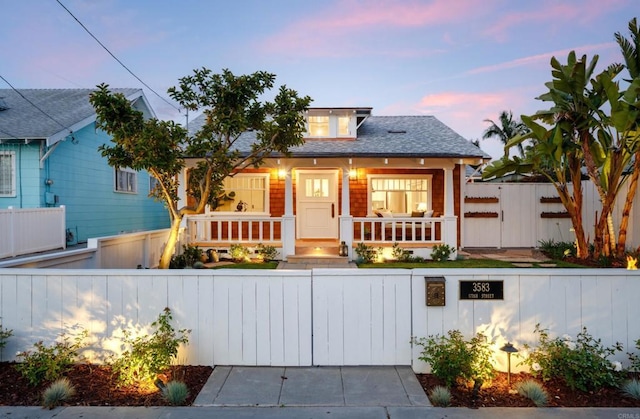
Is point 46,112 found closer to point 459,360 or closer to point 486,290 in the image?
point 486,290

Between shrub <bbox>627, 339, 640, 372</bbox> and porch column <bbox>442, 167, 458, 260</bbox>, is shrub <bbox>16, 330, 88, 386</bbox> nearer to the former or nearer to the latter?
shrub <bbox>627, 339, 640, 372</bbox>

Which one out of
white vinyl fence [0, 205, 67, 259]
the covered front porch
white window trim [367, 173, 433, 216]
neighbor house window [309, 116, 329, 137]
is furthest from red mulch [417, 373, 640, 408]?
neighbor house window [309, 116, 329, 137]

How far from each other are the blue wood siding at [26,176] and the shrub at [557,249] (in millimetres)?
15034

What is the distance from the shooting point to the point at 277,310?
15.2 ft

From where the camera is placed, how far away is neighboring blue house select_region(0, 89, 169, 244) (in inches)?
442

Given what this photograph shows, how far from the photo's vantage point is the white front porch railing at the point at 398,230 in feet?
36.9

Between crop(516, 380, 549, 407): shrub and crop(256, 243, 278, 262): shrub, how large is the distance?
7814 millimetres

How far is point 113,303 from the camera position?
4.63m

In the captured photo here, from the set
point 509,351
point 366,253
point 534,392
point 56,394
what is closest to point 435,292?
point 509,351

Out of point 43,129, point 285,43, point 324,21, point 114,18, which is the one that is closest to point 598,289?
point 324,21

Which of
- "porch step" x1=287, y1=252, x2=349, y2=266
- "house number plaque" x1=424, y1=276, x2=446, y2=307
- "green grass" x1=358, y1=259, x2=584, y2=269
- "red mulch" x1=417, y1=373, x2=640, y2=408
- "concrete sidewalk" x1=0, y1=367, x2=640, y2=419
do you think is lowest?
"red mulch" x1=417, y1=373, x2=640, y2=408

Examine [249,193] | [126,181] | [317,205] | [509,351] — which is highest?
[126,181]

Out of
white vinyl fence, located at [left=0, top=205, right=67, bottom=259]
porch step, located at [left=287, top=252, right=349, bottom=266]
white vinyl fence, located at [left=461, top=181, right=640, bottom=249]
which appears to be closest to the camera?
white vinyl fence, located at [left=0, top=205, right=67, bottom=259]

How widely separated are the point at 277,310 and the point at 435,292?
1852 mm
